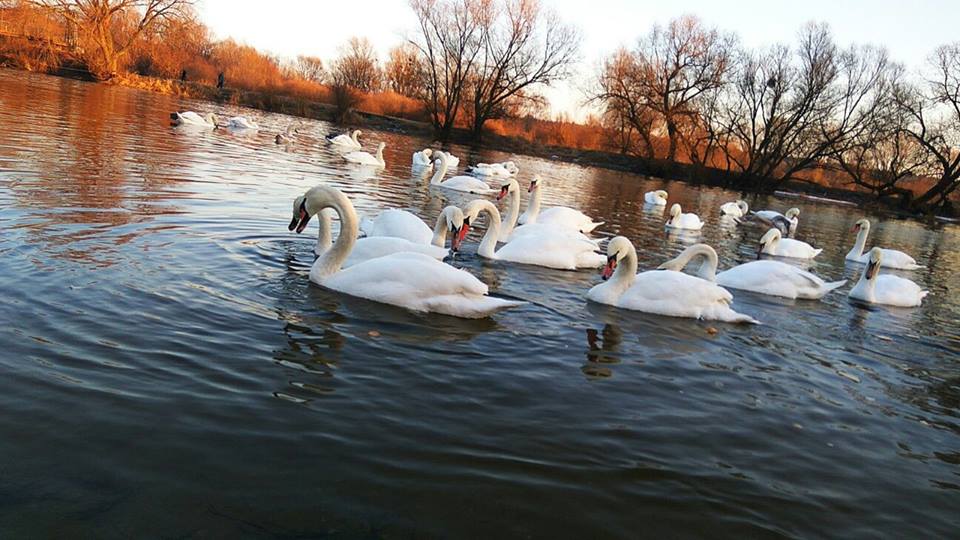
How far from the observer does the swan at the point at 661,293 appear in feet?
23.9

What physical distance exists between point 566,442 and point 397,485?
1163mm

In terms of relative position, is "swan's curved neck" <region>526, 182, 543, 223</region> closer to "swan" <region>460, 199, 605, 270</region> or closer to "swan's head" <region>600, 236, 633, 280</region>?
"swan" <region>460, 199, 605, 270</region>

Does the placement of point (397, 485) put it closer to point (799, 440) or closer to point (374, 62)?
point (799, 440)

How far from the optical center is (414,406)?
4.38 metres

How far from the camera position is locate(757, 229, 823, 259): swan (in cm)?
1380

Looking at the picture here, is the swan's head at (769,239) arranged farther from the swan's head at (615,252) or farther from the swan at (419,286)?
the swan at (419,286)

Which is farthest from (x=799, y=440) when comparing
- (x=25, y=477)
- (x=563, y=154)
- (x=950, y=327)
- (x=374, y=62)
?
(x=374, y=62)

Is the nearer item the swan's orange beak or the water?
the water

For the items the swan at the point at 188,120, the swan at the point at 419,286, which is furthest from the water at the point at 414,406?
the swan at the point at 188,120

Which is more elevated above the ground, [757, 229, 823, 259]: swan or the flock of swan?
[757, 229, 823, 259]: swan

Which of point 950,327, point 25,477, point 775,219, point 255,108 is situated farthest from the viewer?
point 255,108

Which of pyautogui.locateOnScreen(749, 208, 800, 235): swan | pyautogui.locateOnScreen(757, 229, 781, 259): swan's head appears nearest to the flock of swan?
pyautogui.locateOnScreen(757, 229, 781, 259): swan's head

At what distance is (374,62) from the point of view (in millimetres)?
70812

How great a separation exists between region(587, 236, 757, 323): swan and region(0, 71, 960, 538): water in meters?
0.22
